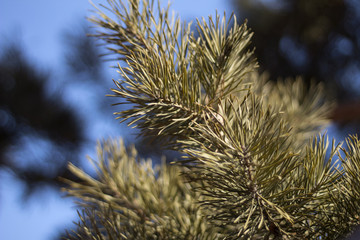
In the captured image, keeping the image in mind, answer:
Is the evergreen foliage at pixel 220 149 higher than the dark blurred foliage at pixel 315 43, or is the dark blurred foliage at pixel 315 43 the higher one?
the dark blurred foliage at pixel 315 43

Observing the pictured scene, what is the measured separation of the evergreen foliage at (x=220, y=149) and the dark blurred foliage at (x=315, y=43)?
70 centimetres

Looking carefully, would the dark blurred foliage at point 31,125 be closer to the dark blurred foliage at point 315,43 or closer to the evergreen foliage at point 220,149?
the dark blurred foliage at point 315,43

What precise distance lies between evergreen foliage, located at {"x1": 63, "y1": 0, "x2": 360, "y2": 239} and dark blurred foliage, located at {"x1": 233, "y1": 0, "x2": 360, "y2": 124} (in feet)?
2.30

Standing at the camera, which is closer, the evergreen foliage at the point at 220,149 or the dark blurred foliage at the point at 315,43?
the evergreen foliage at the point at 220,149

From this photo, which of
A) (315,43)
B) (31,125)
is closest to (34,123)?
(31,125)

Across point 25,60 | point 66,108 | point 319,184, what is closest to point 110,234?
point 319,184

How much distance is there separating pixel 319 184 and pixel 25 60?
1101 millimetres

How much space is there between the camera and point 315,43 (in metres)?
1.05

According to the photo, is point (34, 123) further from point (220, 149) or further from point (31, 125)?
point (220, 149)

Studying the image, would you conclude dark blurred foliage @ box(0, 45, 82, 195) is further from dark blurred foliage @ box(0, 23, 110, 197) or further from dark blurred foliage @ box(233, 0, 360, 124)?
dark blurred foliage @ box(233, 0, 360, 124)

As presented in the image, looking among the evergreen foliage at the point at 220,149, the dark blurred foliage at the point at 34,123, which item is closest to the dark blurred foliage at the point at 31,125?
the dark blurred foliage at the point at 34,123

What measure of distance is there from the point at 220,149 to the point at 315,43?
0.88 metres

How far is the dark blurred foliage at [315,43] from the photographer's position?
1016 millimetres

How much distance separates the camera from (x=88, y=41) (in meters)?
1.29
